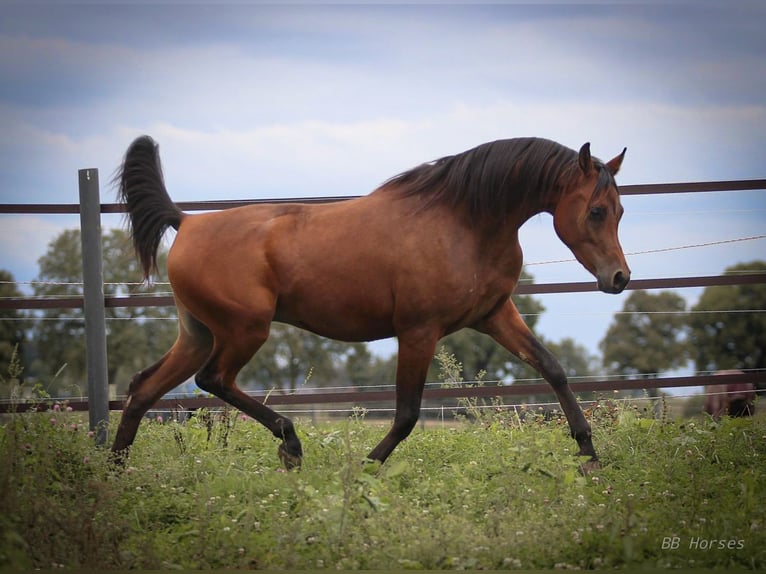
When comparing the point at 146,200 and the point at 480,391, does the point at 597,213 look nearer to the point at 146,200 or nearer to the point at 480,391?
the point at 480,391

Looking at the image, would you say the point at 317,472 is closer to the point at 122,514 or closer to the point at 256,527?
the point at 256,527

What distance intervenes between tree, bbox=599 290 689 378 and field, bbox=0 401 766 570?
57.3 metres

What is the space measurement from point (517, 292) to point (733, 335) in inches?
2262

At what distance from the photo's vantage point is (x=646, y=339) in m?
64.1

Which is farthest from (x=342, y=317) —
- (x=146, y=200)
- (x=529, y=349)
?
(x=146, y=200)

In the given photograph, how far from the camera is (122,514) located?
4.21 m

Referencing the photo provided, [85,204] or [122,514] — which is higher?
[85,204]

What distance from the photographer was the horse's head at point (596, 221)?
194 inches

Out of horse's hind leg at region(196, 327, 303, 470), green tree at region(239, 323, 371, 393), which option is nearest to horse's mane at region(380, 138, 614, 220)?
horse's hind leg at region(196, 327, 303, 470)

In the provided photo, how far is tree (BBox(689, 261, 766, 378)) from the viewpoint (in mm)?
57062

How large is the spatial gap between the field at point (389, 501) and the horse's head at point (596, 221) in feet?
3.64

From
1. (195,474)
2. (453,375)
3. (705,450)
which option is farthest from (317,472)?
(705,450)

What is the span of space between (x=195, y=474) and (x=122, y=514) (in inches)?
23.9

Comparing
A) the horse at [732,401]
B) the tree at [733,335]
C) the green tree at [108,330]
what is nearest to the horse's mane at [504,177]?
the horse at [732,401]
